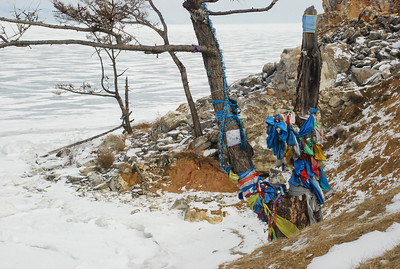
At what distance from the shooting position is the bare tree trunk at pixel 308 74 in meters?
4.67

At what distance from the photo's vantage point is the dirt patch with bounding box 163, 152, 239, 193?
9539 millimetres

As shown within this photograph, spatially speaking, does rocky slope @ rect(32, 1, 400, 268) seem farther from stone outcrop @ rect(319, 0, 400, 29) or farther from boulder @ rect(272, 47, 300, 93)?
stone outcrop @ rect(319, 0, 400, 29)

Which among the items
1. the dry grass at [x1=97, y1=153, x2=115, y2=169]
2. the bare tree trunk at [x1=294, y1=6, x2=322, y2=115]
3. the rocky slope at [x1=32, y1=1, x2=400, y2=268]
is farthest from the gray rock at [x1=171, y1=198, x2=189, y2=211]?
the bare tree trunk at [x1=294, y1=6, x2=322, y2=115]

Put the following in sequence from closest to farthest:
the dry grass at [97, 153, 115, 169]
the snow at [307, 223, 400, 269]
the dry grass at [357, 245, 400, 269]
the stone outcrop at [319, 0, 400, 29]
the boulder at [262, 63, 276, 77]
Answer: the dry grass at [357, 245, 400, 269], the snow at [307, 223, 400, 269], the dry grass at [97, 153, 115, 169], the boulder at [262, 63, 276, 77], the stone outcrop at [319, 0, 400, 29]

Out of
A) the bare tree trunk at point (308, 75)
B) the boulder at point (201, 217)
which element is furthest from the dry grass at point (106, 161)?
the bare tree trunk at point (308, 75)

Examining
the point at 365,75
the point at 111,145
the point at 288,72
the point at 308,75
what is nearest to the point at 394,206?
the point at 308,75

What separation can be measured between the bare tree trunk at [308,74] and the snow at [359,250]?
187 cm

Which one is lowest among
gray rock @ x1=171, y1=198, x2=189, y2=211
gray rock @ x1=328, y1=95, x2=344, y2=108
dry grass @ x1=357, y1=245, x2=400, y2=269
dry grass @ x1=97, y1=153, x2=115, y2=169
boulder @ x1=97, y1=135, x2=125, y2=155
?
gray rock @ x1=171, y1=198, x2=189, y2=211

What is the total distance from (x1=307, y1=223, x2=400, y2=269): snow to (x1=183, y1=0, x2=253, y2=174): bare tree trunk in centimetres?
193

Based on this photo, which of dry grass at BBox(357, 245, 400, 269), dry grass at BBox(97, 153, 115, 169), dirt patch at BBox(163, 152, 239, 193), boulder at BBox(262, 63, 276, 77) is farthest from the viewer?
boulder at BBox(262, 63, 276, 77)

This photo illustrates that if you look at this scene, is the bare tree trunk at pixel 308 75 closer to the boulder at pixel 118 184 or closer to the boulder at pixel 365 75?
the boulder at pixel 118 184

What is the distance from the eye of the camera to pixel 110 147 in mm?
12500

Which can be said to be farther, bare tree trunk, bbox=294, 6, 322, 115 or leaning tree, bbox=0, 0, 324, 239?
leaning tree, bbox=0, 0, 324, 239

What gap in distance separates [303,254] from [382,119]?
615cm
